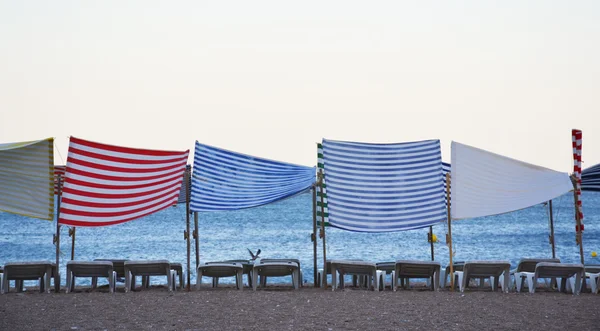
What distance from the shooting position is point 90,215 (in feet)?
36.1

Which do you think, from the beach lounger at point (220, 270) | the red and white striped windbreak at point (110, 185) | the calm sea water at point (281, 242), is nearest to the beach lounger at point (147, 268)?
the beach lounger at point (220, 270)

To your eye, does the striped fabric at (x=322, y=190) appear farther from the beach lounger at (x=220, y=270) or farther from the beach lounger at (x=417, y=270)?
the beach lounger at (x=220, y=270)

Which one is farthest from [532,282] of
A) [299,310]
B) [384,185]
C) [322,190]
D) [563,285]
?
[299,310]

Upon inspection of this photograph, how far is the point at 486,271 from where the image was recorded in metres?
11.4

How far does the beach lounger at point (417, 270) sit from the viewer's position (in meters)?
11.3

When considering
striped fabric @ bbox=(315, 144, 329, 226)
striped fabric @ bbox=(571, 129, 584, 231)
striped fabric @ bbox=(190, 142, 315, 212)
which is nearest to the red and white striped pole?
striped fabric @ bbox=(571, 129, 584, 231)

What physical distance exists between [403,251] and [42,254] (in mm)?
19845

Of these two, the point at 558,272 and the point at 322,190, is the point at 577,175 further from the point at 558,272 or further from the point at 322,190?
the point at 322,190

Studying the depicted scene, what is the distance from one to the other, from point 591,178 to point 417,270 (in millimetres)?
3446

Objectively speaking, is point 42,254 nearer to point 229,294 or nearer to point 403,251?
point 403,251

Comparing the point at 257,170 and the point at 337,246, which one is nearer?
the point at 257,170

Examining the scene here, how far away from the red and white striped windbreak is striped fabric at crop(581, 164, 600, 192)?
21.5ft

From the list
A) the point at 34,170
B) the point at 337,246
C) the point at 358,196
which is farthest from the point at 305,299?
the point at 337,246

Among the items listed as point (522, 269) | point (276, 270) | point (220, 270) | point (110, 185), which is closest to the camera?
point (110, 185)
